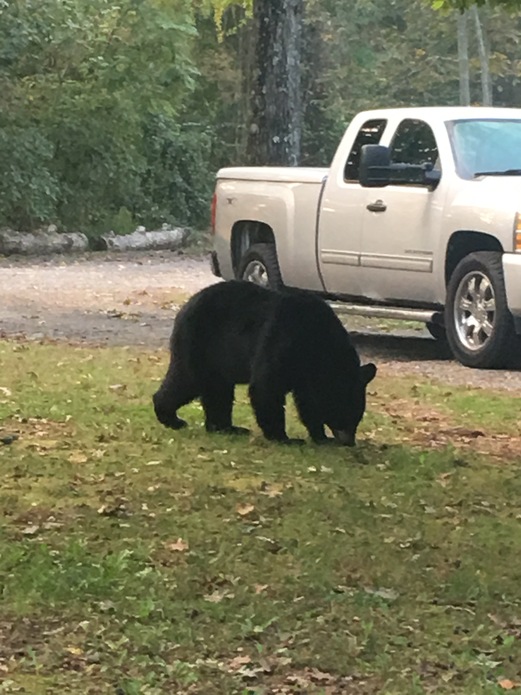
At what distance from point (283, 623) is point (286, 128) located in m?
13.5

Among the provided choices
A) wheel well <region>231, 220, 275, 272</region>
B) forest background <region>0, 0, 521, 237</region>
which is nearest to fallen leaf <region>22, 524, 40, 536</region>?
wheel well <region>231, 220, 275, 272</region>

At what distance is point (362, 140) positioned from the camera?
14109mm

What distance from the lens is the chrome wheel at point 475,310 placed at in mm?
Result: 12242

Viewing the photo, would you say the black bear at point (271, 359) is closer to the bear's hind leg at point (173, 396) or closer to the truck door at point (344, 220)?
the bear's hind leg at point (173, 396)

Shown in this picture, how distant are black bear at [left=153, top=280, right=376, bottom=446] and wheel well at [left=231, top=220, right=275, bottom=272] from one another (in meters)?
6.28

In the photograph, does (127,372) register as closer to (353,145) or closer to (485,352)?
(485,352)

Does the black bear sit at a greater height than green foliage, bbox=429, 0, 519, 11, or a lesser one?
lesser

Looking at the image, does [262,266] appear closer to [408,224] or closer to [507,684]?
[408,224]

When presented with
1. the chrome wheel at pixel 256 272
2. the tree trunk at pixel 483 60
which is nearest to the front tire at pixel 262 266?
the chrome wheel at pixel 256 272

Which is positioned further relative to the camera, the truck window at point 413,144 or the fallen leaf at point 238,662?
the truck window at point 413,144

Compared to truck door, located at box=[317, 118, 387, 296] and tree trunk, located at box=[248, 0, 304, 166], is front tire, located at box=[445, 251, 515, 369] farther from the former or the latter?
tree trunk, located at box=[248, 0, 304, 166]

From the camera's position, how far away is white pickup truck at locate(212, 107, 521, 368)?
12.2 metres

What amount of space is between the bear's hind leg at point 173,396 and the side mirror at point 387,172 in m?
4.44

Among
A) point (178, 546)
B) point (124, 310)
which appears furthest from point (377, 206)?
point (178, 546)
